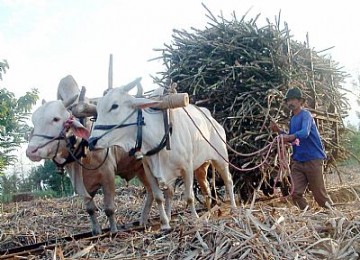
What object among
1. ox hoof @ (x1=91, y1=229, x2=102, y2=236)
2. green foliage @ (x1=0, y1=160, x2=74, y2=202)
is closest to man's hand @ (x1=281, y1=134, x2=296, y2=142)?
ox hoof @ (x1=91, y1=229, x2=102, y2=236)

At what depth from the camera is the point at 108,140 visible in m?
5.24

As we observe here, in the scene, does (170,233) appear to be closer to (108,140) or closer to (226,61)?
(108,140)

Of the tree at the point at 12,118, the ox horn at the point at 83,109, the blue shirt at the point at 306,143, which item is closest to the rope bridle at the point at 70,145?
the ox horn at the point at 83,109

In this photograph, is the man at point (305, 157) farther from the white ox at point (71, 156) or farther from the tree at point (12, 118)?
the tree at point (12, 118)

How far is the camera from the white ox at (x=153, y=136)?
17.5ft

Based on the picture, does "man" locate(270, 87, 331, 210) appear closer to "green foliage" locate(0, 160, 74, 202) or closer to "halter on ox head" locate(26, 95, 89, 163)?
"halter on ox head" locate(26, 95, 89, 163)

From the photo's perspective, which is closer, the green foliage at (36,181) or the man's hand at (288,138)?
the man's hand at (288,138)

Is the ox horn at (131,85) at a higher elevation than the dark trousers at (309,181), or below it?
higher

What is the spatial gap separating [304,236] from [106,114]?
2.51 m

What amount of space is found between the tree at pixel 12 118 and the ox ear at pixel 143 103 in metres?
10.1

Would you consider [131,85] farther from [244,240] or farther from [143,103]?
[244,240]

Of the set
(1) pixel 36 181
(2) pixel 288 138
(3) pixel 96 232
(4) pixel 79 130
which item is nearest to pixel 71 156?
(4) pixel 79 130

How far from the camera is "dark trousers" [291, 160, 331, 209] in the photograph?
5.78m

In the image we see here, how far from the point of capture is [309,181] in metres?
5.86
